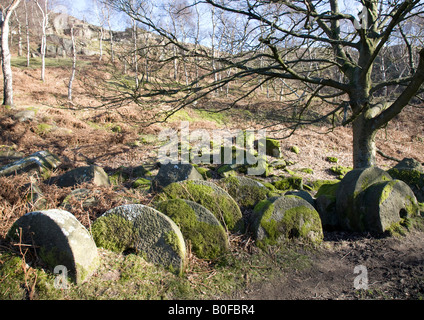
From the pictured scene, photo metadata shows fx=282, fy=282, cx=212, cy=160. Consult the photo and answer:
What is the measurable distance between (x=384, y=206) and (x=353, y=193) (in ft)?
1.52

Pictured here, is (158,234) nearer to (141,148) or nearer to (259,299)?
(259,299)

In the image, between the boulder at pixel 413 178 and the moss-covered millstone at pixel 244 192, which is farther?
the boulder at pixel 413 178

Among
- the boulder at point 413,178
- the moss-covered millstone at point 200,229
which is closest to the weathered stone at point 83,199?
the moss-covered millstone at point 200,229

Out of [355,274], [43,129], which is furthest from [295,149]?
[43,129]

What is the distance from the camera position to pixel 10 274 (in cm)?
258

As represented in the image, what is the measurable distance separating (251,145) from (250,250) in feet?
29.0

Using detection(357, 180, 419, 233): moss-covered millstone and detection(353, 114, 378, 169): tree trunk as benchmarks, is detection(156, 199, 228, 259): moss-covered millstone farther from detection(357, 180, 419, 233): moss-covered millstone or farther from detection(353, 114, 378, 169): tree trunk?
detection(353, 114, 378, 169): tree trunk

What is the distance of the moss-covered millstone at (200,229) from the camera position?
147 inches

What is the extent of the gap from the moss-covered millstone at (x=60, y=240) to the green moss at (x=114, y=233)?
1.17 ft

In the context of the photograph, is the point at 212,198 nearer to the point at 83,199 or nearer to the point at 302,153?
the point at 83,199

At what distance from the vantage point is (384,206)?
14.3 ft

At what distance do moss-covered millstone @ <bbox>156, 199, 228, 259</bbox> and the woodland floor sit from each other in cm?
69

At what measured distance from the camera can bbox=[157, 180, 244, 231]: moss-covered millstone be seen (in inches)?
168

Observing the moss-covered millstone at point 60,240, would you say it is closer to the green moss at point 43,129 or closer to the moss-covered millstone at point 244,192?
the moss-covered millstone at point 244,192
